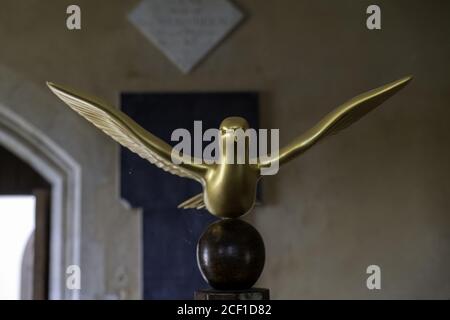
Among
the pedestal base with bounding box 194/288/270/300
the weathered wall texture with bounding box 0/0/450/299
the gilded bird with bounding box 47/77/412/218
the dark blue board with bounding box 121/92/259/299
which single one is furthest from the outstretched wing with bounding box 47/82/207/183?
the weathered wall texture with bounding box 0/0/450/299

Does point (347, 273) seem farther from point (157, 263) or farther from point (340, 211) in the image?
point (157, 263)

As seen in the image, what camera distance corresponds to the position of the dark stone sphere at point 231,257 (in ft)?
2.81

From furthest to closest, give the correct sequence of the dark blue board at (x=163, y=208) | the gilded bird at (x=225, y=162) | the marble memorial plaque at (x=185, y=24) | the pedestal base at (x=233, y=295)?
1. the marble memorial plaque at (x=185, y=24)
2. the dark blue board at (x=163, y=208)
3. the gilded bird at (x=225, y=162)
4. the pedestal base at (x=233, y=295)

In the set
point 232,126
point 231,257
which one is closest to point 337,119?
point 232,126

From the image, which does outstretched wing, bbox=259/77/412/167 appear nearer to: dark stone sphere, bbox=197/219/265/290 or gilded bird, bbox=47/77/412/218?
gilded bird, bbox=47/77/412/218

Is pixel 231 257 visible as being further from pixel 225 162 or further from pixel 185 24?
pixel 185 24

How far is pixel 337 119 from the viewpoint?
957 millimetres

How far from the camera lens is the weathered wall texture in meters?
3.71

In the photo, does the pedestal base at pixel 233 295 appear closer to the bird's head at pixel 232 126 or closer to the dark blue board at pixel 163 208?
the bird's head at pixel 232 126

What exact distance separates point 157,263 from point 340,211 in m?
1.00

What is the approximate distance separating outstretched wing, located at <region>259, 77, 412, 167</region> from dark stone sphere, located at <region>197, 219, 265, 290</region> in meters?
0.11

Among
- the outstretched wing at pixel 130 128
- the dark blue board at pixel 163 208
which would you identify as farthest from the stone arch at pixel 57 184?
the outstretched wing at pixel 130 128

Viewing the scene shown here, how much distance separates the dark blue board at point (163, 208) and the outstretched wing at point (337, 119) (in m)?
2.67

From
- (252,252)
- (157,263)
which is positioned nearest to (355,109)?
(252,252)
